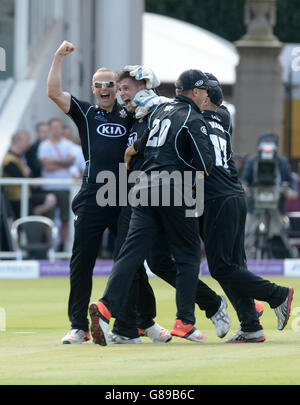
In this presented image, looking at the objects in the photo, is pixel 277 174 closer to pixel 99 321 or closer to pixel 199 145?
pixel 199 145

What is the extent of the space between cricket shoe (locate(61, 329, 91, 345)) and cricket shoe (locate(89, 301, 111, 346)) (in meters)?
0.55

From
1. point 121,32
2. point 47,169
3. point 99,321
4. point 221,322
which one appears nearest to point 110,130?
point 99,321

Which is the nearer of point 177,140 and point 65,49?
point 177,140

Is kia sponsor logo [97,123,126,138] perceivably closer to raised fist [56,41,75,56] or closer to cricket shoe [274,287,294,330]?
raised fist [56,41,75,56]

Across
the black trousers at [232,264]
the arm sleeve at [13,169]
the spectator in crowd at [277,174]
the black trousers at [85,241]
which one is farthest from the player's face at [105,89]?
the arm sleeve at [13,169]

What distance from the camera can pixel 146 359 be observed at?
8414 mm

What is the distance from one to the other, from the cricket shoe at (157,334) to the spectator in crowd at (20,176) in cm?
847

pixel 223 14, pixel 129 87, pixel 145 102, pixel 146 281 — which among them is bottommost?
pixel 146 281

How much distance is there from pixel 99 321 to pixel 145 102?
Result: 1.67 m

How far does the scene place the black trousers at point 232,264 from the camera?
9523 millimetres

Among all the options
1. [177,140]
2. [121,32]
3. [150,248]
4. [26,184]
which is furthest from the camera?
[121,32]

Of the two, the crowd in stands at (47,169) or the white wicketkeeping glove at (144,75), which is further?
the crowd in stands at (47,169)

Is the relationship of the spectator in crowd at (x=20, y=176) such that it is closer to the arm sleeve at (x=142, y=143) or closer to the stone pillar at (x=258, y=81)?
the arm sleeve at (x=142, y=143)

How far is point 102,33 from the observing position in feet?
84.7
